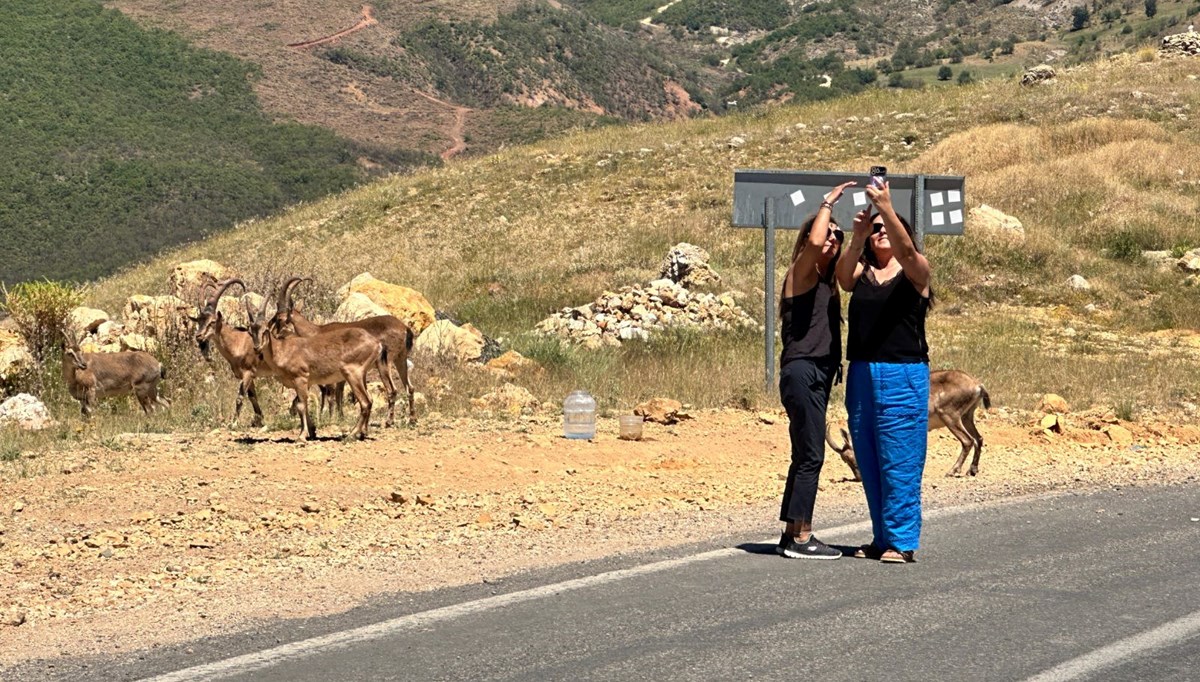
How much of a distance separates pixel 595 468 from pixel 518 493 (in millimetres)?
1221

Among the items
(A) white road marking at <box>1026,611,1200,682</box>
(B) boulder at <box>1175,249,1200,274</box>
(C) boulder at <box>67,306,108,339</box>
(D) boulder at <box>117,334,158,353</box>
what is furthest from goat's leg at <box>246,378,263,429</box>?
(B) boulder at <box>1175,249,1200,274</box>

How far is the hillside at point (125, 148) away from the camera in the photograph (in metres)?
49.4

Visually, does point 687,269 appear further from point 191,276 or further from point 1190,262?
point 1190,262

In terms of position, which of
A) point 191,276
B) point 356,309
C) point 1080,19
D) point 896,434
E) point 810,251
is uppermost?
point 1080,19

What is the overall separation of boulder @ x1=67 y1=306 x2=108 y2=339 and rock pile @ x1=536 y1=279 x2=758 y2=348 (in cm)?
604

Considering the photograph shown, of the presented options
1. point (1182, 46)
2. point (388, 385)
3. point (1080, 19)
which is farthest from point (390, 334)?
point (1080, 19)

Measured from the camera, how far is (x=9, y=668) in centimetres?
609

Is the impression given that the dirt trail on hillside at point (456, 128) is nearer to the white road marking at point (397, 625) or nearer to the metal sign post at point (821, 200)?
the metal sign post at point (821, 200)

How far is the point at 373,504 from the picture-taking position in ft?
32.2

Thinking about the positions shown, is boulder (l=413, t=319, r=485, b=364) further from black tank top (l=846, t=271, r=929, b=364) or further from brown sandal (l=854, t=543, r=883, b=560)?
black tank top (l=846, t=271, r=929, b=364)

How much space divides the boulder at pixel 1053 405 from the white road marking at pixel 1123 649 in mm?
8292

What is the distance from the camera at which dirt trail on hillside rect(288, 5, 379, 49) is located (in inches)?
2950

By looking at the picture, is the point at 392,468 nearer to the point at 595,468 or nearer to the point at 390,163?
the point at 595,468

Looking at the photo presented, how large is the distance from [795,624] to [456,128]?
64.1 metres
